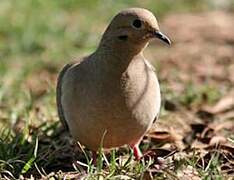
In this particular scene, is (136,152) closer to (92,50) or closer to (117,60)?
(117,60)

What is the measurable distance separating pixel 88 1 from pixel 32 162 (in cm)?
521

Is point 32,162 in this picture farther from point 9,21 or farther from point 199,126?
point 9,21

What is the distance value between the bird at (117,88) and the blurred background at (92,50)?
Result: 2.06ft

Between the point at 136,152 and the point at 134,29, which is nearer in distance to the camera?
the point at 134,29

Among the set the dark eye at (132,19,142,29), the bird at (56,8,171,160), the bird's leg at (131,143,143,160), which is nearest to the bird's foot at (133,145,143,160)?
the bird's leg at (131,143,143,160)

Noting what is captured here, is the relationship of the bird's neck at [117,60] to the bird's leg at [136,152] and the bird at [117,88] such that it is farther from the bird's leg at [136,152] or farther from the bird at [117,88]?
the bird's leg at [136,152]

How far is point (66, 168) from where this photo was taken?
5.02m

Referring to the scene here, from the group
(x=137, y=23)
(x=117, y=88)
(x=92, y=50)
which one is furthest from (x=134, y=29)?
(x=92, y=50)

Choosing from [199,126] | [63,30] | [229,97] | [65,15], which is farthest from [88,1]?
[199,126]

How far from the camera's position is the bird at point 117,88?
4.71 m

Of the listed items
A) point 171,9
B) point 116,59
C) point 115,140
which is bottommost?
point 171,9

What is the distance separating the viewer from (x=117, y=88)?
4.73 meters

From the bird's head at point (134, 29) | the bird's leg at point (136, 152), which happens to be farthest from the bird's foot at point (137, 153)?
the bird's head at point (134, 29)

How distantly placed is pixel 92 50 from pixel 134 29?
350 centimetres
